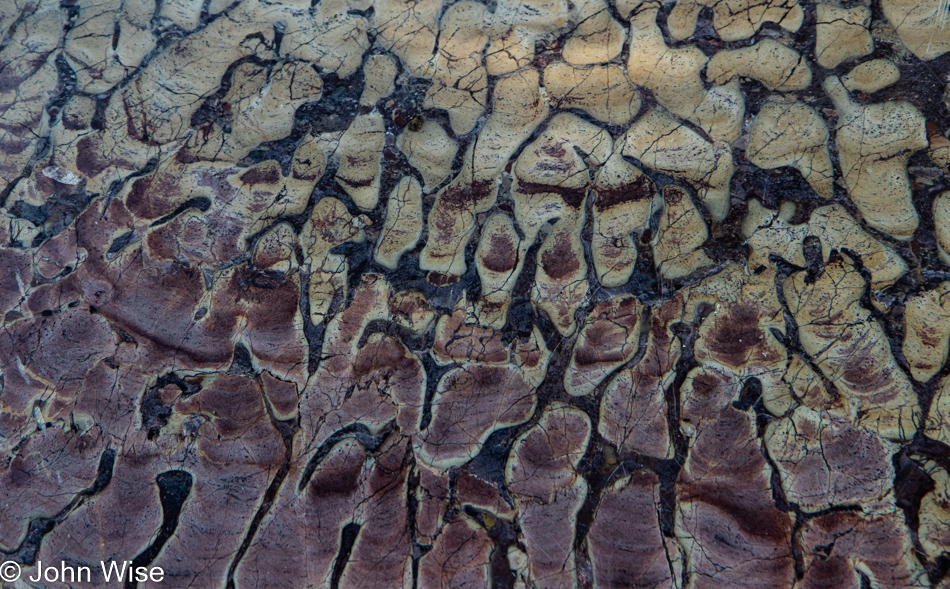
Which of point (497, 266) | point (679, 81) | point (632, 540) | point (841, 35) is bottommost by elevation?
point (632, 540)

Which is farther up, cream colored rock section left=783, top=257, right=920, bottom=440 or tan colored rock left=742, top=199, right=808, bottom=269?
tan colored rock left=742, top=199, right=808, bottom=269

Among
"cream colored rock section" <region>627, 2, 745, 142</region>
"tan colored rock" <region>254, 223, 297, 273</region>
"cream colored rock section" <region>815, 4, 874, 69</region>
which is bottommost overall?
"tan colored rock" <region>254, 223, 297, 273</region>

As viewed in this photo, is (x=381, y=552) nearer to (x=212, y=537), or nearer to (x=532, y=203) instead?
(x=212, y=537)

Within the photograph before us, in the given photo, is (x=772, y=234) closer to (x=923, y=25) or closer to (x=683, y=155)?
(x=683, y=155)

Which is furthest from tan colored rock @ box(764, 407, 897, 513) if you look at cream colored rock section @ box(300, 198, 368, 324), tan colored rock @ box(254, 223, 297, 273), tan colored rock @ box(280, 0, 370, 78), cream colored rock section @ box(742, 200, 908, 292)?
tan colored rock @ box(280, 0, 370, 78)

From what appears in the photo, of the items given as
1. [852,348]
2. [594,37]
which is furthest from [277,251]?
[852,348]

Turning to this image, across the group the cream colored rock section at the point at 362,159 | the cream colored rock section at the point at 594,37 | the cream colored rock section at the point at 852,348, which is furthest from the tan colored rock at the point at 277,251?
the cream colored rock section at the point at 852,348

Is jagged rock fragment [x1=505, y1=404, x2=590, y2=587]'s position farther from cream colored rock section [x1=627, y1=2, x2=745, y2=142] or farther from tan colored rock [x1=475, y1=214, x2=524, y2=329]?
cream colored rock section [x1=627, y1=2, x2=745, y2=142]
